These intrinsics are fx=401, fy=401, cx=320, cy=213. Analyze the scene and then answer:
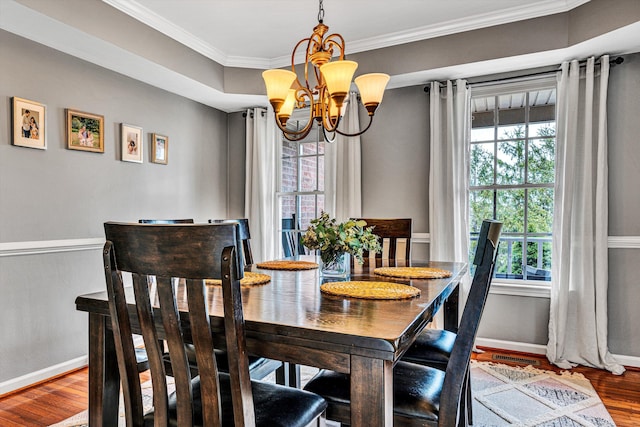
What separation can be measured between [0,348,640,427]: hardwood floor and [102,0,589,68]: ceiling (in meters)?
2.53

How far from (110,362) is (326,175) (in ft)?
8.97

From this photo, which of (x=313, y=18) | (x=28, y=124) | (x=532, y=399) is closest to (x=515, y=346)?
(x=532, y=399)

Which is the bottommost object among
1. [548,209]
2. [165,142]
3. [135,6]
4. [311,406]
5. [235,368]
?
[311,406]

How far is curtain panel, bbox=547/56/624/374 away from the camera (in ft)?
9.53

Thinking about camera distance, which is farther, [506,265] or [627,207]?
[506,265]

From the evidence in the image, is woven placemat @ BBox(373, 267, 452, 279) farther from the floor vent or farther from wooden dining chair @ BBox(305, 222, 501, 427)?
the floor vent

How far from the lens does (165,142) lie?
3699 millimetres

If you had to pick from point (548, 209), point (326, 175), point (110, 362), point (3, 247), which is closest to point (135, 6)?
point (3, 247)

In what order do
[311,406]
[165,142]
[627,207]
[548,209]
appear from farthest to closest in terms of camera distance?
[165,142], [548,209], [627,207], [311,406]

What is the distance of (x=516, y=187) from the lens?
337 centimetres

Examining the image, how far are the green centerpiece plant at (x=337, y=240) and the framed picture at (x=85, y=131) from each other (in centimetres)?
211

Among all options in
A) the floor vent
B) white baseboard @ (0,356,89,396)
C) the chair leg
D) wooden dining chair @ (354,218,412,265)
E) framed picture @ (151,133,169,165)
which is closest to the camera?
the chair leg

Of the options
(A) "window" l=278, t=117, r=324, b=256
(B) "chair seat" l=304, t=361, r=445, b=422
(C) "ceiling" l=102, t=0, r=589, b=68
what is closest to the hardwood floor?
(B) "chair seat" l=304, t=361, r=445, b=422

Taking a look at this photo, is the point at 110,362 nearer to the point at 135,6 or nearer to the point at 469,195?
the point at 135,6
